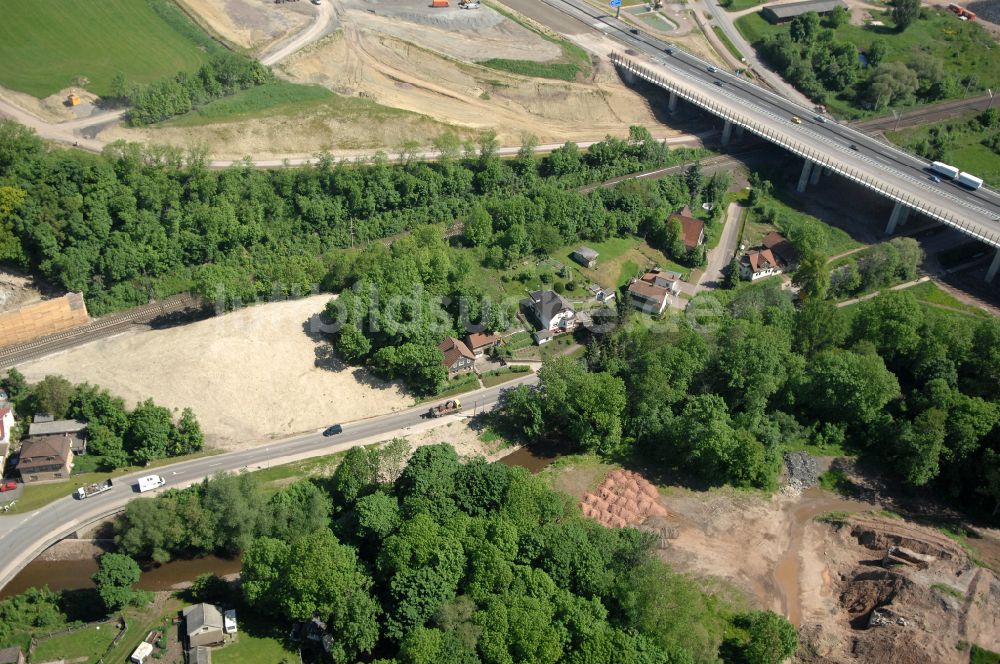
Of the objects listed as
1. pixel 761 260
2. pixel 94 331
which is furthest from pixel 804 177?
pixel 94 331

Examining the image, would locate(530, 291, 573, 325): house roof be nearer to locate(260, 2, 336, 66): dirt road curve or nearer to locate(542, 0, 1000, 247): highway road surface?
locate(542, 0, 1000, 247): highway road surface

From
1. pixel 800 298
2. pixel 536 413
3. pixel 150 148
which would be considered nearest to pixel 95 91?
pixel 150 148

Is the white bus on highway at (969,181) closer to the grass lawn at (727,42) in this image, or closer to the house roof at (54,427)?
the grass lawn at (727,42)

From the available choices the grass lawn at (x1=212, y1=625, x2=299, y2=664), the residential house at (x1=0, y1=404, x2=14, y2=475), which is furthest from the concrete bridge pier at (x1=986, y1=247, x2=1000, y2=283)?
the residential house at (x1=0, y1=404, x2=14, y2=475)

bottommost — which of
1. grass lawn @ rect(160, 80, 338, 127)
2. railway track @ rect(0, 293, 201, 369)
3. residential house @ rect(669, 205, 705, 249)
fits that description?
railway track @ rect(0, 293, 201, 369)

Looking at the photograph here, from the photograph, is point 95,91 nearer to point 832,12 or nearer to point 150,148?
point 150,148

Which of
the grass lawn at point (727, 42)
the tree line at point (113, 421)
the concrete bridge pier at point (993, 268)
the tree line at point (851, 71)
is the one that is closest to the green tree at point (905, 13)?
the tree line at point (851, 71)

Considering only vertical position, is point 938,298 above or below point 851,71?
below

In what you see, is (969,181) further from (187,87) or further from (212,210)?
(187,87)

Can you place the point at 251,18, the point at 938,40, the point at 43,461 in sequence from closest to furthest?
1. the point at 43,461
2. the point at 251,18
3. the point at 938,40
